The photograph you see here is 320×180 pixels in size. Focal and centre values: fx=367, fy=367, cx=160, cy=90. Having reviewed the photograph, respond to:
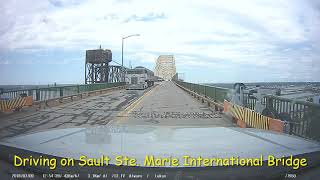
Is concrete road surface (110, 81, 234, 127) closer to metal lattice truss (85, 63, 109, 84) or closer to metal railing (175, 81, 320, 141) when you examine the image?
metal railing (175, 81, 320, 141)

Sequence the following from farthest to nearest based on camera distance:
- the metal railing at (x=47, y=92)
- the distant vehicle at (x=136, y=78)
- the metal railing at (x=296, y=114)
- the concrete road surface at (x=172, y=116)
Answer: the distant vehicle at (x=136, y=78), the metal railing at (x=47, y=92), the concrete road surface at (x=172, y=116), the metal railing at (x=296, y=114)

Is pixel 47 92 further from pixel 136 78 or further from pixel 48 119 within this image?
pixel 136 78

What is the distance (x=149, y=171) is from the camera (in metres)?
2.97

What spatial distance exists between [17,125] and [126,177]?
12479mm

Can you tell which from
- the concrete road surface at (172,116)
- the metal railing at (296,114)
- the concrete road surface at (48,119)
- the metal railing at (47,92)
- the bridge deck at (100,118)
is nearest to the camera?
the metal railing at (296,114)

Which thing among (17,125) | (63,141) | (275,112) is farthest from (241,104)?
(63,141)

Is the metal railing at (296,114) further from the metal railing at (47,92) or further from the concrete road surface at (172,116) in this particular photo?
the metal railing at (47,92)

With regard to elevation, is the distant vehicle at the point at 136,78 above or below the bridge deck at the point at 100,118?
above

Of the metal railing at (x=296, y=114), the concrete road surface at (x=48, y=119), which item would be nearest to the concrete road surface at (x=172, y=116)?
the concrete road surface at (x=48, y=119)

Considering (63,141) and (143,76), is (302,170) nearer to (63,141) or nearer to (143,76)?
(63,141)
